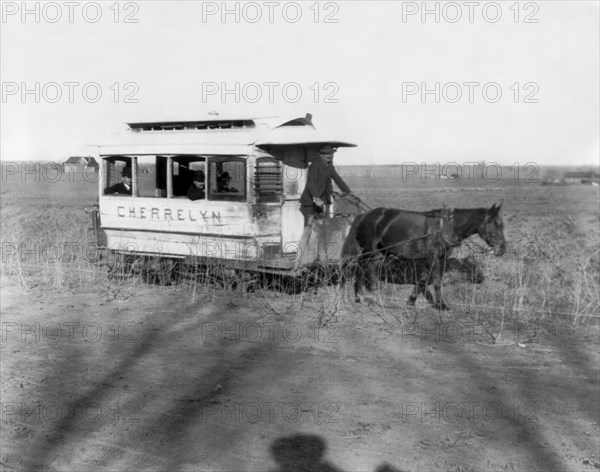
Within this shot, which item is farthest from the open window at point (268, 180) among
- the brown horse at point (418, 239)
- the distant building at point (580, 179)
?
the distant building at point (580, 179)

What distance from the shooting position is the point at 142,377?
796 cm

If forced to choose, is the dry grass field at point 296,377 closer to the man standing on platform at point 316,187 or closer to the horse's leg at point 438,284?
the horse's leg at point 438,284

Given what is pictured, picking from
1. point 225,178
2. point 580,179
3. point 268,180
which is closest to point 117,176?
point 225,178

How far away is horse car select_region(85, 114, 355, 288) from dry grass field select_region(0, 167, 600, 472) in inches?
32.7

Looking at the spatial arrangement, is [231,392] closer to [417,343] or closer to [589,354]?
[417,343]

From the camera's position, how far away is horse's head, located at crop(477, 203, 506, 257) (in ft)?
35.0

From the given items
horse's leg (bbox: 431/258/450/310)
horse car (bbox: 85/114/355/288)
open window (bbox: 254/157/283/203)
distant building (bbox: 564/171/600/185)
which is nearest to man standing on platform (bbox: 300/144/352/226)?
horse car (bbox: 85/114/355/288)

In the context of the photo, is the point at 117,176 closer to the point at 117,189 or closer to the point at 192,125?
the point at 117,189

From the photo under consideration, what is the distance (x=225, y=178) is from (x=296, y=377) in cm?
453

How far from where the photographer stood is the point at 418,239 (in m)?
11.3

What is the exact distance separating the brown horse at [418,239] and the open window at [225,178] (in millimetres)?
2120

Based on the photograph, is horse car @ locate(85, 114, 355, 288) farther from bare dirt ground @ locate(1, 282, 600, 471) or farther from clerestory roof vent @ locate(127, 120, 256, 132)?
bare dirt ground @ locate(1, 282, 600, 471)

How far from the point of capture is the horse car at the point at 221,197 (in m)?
11.1

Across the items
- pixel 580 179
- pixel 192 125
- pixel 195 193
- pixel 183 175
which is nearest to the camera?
pixel 195 193
